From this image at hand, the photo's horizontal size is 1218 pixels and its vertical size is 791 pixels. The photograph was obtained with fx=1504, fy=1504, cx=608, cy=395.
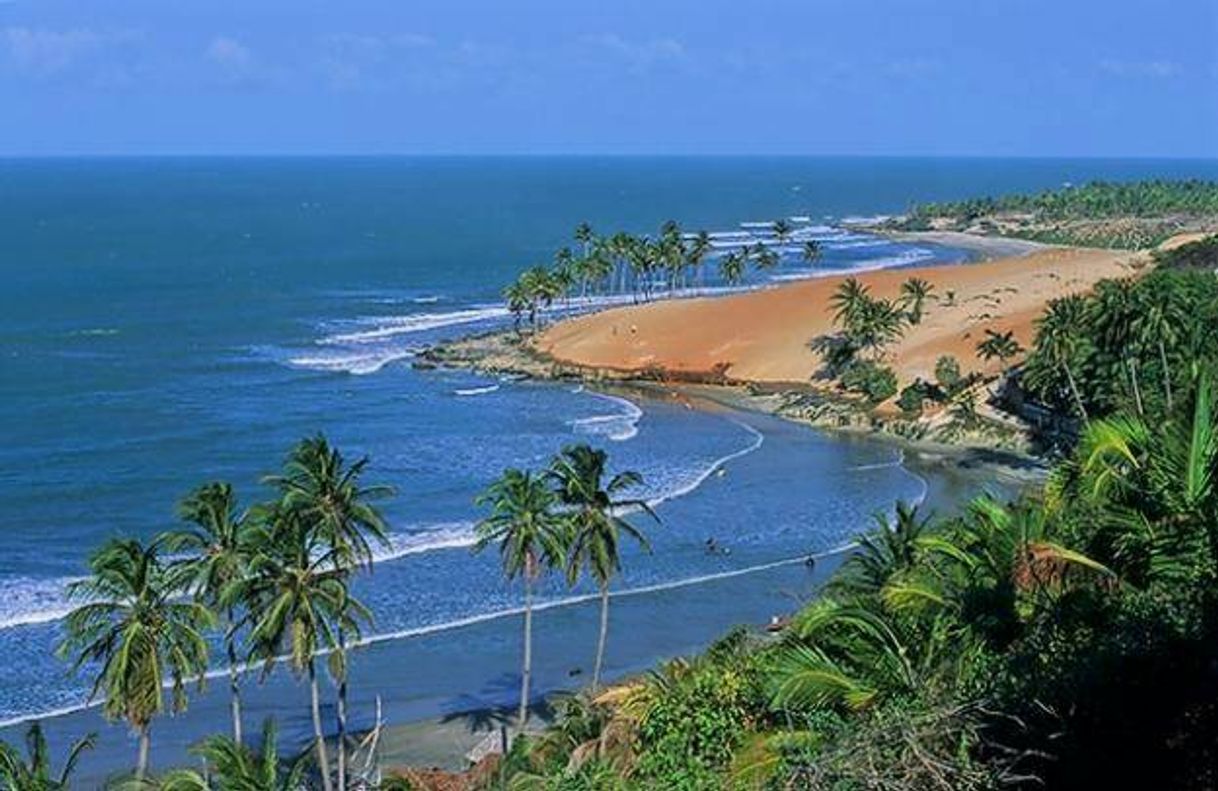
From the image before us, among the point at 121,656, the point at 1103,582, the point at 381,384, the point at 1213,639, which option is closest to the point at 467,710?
the point at 121,656

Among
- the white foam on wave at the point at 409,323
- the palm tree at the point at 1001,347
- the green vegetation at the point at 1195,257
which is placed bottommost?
the white foam on wave at the point at 409,323

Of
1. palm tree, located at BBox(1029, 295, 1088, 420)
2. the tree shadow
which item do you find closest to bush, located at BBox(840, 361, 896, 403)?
palm tree, located at BBox(1029, 295, 1088, 420)

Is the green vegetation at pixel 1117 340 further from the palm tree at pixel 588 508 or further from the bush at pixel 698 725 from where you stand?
the bush at pixel 698 725

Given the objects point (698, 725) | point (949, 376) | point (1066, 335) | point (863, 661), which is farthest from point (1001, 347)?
point (863, 661)

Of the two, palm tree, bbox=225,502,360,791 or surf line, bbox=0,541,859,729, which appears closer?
palm tree, bbox=225,502,360,791

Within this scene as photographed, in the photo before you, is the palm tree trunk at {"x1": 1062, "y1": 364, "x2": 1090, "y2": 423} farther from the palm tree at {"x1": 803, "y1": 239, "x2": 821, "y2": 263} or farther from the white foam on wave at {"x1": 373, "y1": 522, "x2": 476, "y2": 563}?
the palm tree at {"x1": 803, "y1": 239, "x2": 821, "y2": 263}

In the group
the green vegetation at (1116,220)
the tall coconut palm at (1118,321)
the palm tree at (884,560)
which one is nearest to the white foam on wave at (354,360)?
the tall coconut palm at (1118,321)
